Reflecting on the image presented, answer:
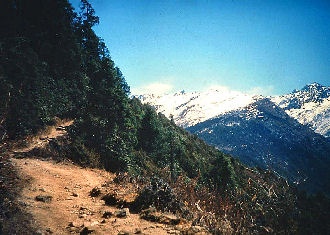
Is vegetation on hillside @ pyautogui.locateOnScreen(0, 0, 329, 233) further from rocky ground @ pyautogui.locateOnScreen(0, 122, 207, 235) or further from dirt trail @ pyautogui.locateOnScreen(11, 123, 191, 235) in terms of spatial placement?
dirt trail @ pyautogui.locateOnScreen(11, 123, 191, 235)

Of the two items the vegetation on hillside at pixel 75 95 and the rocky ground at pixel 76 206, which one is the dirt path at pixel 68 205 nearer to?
the rocky ground at pixel 76 206

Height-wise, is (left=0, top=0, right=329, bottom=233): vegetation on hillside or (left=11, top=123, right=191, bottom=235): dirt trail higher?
(left=0, top=0, right=329, bottom=233): vegetation on hillside

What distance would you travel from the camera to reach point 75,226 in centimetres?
525

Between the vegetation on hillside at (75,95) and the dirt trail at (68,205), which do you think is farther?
the vegetation on hillside at (75,95)

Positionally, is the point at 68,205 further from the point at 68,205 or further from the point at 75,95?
the point at 75,95

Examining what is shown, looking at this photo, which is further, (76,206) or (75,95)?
(75,95)

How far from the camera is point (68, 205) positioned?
Answer: 6652 mm

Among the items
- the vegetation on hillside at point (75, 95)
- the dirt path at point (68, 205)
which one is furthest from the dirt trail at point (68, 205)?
the vegetation on hillside at point (75, 95)

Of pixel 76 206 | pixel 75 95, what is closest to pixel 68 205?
pixel 76 206

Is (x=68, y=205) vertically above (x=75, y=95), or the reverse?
(x=75, y=95)

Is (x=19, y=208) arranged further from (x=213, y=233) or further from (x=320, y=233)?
(x=320, y=233)

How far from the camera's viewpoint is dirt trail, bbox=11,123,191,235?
5023 mm

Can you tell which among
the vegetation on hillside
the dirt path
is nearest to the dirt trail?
the dirt path

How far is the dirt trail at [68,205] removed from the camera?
16.5 ft
